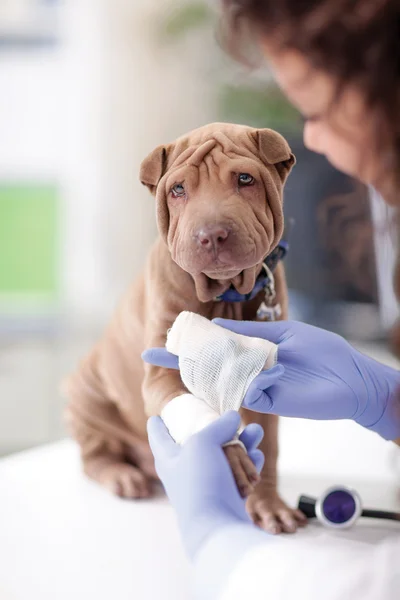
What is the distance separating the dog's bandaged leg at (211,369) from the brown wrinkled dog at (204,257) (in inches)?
1.9

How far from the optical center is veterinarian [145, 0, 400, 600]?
0.71 meters

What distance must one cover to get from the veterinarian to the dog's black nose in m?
0.12

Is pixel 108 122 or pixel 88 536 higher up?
pixel 108 122

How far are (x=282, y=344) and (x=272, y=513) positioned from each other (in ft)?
0.89

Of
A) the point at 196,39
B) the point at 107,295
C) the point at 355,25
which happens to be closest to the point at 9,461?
the point at 355,25

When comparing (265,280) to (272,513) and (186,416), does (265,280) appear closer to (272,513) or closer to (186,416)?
(186,416)

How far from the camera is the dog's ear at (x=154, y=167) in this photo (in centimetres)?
86

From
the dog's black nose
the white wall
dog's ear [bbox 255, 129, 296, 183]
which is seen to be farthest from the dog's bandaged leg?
the white wall

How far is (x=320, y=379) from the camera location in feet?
3.21

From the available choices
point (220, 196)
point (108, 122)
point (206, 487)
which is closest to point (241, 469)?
point (206, 487)

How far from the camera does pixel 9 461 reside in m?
1.34

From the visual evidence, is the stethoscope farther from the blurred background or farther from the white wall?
the white wall

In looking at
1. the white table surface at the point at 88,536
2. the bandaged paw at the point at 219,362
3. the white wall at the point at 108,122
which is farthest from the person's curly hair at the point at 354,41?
the white wall at the point at 108,122

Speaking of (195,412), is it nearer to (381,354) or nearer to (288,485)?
(288,485)
